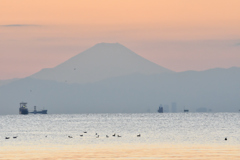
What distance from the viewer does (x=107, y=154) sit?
7081 cm

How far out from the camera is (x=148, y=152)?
72.7m

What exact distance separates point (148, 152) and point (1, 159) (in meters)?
16.8

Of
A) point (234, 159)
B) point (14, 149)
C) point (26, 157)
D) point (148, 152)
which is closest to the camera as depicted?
point (234, 159)

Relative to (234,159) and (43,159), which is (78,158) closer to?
(43,159)

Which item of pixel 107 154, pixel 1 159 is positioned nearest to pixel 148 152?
pixel 107 154

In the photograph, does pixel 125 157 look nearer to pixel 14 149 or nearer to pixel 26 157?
pixel 26 157

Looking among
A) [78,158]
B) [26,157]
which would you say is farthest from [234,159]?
[26,157]

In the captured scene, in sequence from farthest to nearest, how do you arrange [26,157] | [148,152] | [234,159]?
[148,152] < [26,157] < [234,159]

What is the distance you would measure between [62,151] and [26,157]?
858 centimetres

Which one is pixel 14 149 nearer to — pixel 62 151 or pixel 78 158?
pixel 62 151

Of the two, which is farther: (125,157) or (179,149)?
(179,149)

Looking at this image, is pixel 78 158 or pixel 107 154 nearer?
pixel 78 158

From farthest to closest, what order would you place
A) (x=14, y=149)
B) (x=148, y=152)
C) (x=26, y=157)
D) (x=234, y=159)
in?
(x=14, y=149) → (x=148, y=152) → (x=26, y=157) → (x=234, y=159)

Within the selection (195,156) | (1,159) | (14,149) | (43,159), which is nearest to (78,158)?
(43,159)
